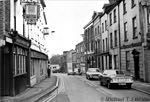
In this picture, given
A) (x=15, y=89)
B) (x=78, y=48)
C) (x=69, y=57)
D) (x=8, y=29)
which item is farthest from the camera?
(x=69, y=57)

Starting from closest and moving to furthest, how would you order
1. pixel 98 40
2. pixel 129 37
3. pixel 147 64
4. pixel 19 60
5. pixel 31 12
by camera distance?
pixel 19 60, pixel 31 12, pixel 147 64, pixel 129 37, pixel 98 40

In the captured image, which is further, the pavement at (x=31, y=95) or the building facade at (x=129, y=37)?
the building facade at (x=129, y=37)

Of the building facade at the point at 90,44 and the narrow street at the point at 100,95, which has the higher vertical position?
the building facade at the point at 90,44

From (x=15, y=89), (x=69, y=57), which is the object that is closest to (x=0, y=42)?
(x=15, y=89)

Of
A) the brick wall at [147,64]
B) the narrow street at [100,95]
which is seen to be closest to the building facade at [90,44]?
the brick wall at [147,64]

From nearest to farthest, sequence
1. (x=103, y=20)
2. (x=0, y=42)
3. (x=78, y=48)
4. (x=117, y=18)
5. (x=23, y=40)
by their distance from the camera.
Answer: (x=0, y=42), (x=23, y=40), (x=117, y=18), (x=103, y=20), (x=78, y=48)

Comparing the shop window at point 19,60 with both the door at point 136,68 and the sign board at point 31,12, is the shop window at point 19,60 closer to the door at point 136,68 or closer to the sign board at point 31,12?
the sign board at point 31,12

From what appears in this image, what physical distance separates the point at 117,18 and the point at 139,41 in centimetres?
839

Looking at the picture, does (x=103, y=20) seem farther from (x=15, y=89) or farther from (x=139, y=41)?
(x=15, y=89)

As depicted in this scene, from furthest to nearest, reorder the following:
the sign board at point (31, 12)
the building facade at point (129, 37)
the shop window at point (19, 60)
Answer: the building facade at point (129, 37)
the sign board at point (31, 12)
the shop window at point (19, 60)

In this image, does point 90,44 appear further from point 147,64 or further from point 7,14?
point 7,14

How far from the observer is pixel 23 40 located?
16109 millimetres

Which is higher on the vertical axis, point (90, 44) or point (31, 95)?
point (90, 44)

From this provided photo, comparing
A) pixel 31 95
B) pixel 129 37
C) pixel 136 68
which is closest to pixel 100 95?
pixel 31 95
